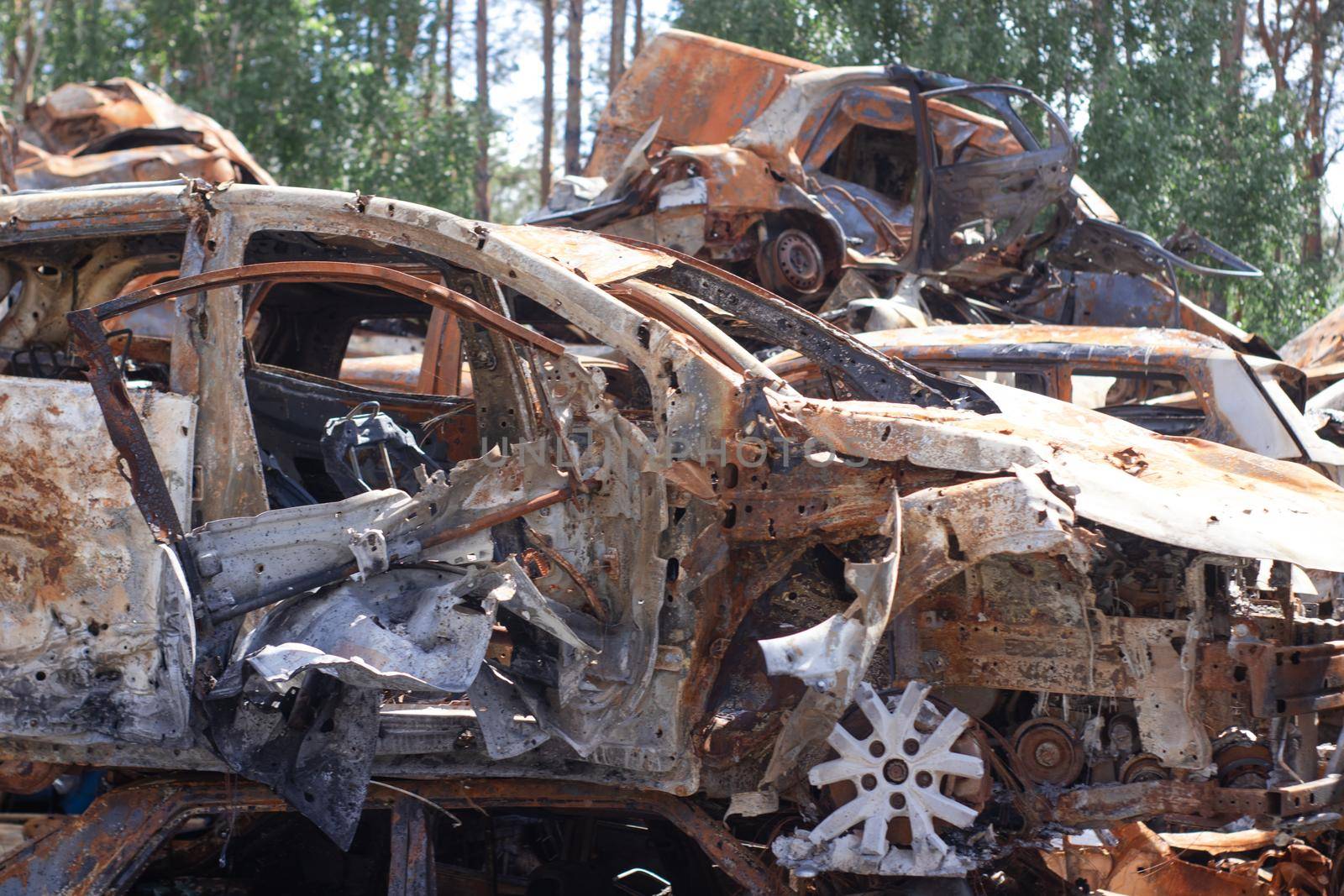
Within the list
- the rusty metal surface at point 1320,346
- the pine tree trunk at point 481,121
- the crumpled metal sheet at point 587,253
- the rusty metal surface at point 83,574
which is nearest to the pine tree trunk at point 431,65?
the pine tree trunk at point 481,121

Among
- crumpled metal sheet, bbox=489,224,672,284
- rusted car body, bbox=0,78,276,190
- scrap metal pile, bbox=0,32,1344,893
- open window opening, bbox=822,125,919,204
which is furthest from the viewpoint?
rusted car body, bbox=0,78,276,190

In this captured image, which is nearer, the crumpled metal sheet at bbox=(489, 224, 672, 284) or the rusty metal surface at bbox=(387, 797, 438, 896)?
the rusty metal surface at bbox=(387, 797, 438, 896)

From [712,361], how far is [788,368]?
1676mm

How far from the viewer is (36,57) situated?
51.7ft

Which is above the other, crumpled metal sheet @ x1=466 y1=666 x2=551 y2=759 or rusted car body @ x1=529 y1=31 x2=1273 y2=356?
rusted car body @ x1=529 y1=31 x2=1273 y2=356

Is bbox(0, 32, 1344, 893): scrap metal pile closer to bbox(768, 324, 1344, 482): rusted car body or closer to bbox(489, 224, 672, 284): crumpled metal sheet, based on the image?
bbox(489, 224, 672, 284): crumpled metal sheet

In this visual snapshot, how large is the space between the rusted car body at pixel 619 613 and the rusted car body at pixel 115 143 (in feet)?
24.9

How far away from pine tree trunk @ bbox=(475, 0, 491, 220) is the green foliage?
4398mm

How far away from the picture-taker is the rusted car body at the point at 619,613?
3.58m

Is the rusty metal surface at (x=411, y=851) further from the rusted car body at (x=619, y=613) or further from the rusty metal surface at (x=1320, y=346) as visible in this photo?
the rusty metal surface at (x=1320, y=346)

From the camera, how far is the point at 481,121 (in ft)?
59.2

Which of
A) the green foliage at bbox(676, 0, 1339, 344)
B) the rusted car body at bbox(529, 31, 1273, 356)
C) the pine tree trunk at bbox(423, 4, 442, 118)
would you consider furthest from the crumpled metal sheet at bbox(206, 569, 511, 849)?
the pine tree trunk at bbox(423, 4, 442, 118)

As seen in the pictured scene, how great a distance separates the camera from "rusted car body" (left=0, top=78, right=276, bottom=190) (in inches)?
462

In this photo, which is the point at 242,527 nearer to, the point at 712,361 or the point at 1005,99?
the point at 712,361
